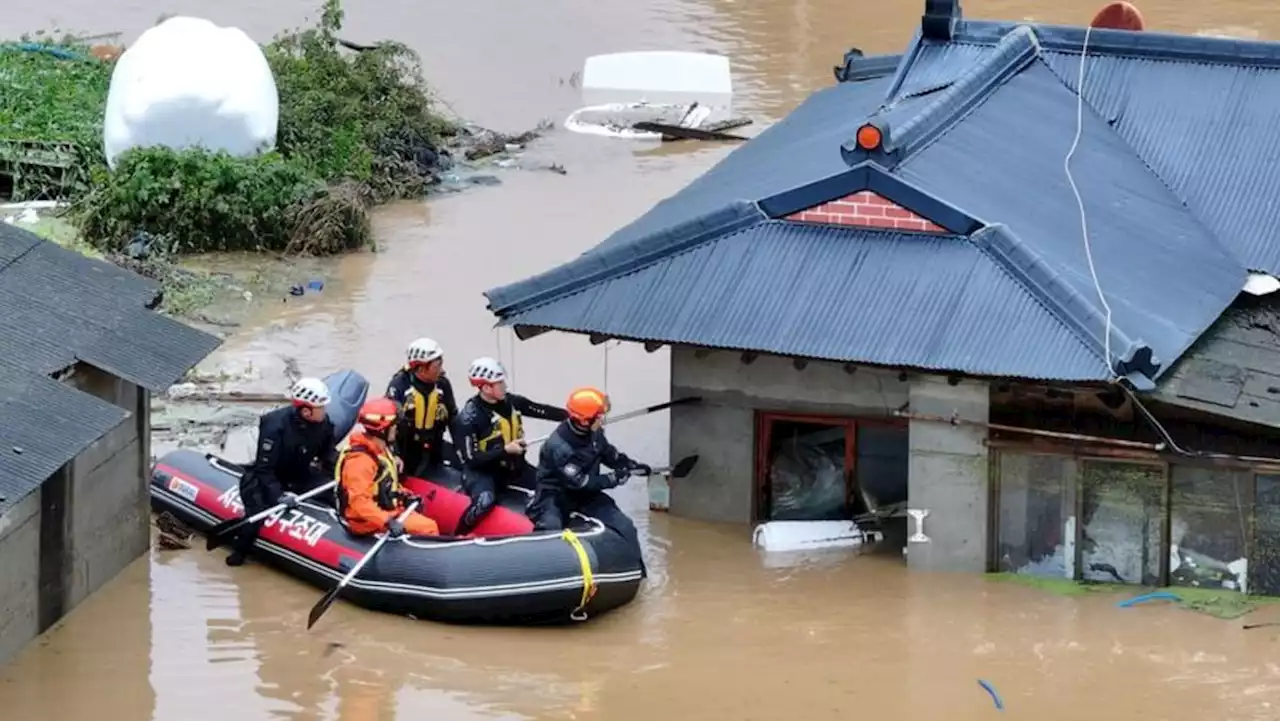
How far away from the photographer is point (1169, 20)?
127 ft

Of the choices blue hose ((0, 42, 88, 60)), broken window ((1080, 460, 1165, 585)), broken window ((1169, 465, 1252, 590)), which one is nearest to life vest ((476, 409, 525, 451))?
broken window ((1080, 460, 1165, 585))

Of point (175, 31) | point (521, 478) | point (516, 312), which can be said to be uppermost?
point (175, 31)

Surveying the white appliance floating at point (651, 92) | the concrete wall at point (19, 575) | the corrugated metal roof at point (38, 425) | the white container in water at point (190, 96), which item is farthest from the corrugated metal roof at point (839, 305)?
the white appliance floating at point (651, 92)

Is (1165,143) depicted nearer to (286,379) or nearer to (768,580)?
(768,580)

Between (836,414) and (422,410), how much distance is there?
10.7 ft

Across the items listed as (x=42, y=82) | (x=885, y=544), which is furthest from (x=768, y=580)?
(x=42, y=82)

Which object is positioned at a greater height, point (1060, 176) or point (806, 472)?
point (1060, 176)

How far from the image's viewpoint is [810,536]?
18.2m

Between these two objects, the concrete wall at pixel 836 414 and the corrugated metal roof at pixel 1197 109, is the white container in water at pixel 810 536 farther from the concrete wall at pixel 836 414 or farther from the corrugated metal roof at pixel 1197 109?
the corrugated metal roof at pixel 1197 109

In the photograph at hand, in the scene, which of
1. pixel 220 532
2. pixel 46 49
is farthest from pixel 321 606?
pixel 46 49

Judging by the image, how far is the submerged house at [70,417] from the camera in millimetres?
15531

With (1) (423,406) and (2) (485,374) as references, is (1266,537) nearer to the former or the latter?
(2) (485,374)

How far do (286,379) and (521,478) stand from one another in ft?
16.6

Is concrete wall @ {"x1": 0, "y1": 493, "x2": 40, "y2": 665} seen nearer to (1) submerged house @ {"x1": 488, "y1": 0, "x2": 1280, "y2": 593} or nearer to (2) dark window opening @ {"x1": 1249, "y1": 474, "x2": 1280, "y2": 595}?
(1) submerged house @ {"x1": 488, "y1": 0, "x2": 1280, "y2": 593}
